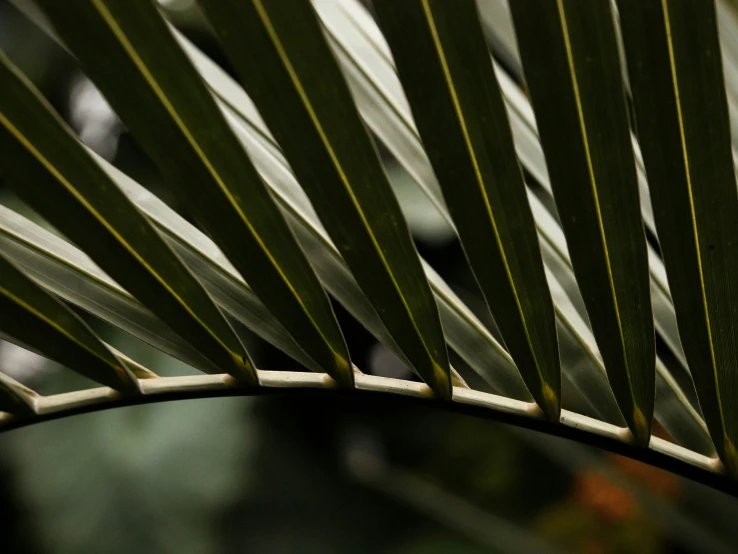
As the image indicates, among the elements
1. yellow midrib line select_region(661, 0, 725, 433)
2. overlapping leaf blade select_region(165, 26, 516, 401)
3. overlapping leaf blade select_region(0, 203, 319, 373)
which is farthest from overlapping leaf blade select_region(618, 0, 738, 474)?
overlapping leaf blade select_region(0, 203, 319, 373)

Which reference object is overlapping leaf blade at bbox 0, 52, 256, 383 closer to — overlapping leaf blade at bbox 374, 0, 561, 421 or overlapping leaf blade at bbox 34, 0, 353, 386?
overlapping leaf blade at bbox 34, 0, 353, 386

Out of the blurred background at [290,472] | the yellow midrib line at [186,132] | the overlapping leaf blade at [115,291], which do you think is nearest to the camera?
the yellow midrib line at [186,132]

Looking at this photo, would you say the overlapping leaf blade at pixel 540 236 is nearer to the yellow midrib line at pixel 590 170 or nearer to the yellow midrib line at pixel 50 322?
the yellow midrib line at pixel 590 170

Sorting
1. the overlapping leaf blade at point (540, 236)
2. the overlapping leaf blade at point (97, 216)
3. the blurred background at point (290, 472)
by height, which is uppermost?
the overlapping leaf blade at point (97, 216)

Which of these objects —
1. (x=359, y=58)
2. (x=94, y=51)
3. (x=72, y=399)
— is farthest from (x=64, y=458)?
(x=94, y=51)

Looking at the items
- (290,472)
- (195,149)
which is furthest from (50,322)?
(290,472)

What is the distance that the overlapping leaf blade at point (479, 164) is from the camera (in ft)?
1.05

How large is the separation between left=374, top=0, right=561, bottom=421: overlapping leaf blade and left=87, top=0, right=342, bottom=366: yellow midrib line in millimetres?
109

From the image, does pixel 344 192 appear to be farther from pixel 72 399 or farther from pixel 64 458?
pixel 64 458

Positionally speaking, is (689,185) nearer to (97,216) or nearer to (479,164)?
(479,164)

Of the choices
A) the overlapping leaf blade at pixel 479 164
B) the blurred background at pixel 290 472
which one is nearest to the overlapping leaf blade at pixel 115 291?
the overlapping leaf blade at pixel 479 164

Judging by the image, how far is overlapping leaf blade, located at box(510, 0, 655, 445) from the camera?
325 millimetres

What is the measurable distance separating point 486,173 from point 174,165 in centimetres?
17

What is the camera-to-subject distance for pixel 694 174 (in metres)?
0.37
